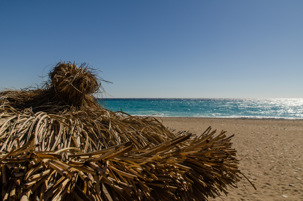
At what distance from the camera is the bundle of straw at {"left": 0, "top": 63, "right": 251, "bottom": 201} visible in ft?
2.14

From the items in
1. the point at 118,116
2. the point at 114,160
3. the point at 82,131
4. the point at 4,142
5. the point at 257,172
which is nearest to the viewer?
the point at 114,160

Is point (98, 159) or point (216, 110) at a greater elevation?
point (98, 159)

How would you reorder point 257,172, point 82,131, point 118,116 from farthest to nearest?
1. point 257,172
2. point 118,116
3. point 82,131

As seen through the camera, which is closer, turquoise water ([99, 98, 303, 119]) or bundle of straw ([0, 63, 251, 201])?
bundle of straw ([0, 63, 251, 201])

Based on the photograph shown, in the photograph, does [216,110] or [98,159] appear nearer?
[98,159]

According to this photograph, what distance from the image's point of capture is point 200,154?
901mm

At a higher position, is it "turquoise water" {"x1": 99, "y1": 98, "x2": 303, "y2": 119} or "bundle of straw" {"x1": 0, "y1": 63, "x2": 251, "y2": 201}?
"bundle of straw" {"x1": 0, "y1": 63, "x2": 251, "y2": 201}

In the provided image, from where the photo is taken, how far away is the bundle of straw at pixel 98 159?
0.65 meters

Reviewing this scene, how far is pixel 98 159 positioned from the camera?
71cm

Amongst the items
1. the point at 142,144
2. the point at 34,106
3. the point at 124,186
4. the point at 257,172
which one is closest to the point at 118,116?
the point at 142,144

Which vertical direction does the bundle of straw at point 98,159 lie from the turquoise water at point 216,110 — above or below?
above

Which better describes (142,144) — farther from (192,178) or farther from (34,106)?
(34,106)

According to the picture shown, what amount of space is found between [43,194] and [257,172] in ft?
17.4

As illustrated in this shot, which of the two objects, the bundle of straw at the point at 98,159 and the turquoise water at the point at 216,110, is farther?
the turquoise water at the point at 216,110
